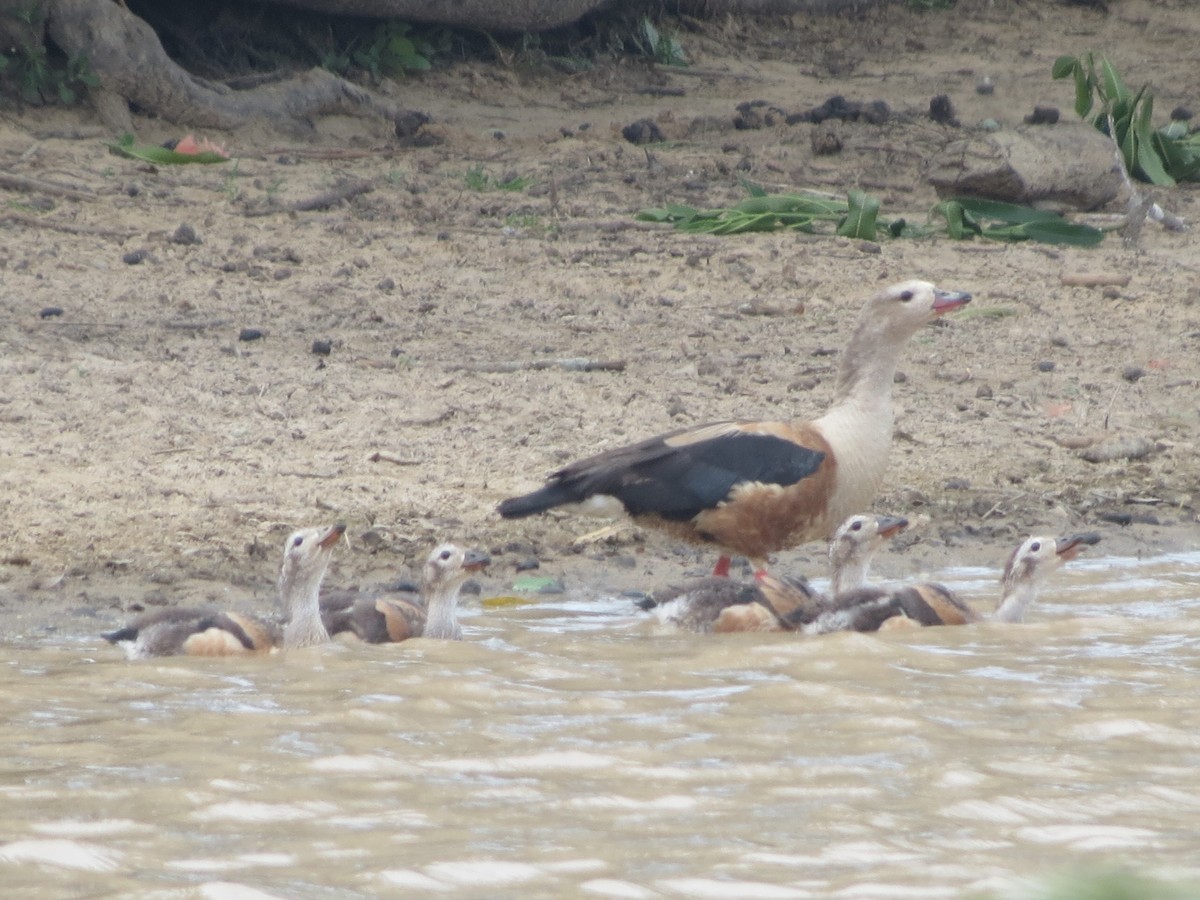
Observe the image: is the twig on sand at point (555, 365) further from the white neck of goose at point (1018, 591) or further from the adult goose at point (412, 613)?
the white neck of goose at point (1018, 591)

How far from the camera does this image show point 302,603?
6.21m

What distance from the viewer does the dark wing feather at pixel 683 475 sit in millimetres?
6965

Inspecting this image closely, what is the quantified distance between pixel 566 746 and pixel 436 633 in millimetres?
1629

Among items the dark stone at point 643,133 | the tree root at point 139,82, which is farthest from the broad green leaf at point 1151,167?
the tree root at point 139,82

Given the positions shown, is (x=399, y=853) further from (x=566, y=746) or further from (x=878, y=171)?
(x=878, y=171)

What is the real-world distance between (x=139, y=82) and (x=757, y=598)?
308 inches

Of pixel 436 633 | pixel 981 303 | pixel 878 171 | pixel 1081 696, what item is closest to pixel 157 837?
pixel 436 633

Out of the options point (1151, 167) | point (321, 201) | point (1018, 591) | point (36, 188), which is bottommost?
point (1018, 591)

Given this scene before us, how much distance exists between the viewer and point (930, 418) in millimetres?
9023

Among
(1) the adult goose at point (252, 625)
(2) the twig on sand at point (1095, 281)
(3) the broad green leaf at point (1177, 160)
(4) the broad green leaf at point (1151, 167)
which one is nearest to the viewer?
(1) the adult goose at point (252, 625)

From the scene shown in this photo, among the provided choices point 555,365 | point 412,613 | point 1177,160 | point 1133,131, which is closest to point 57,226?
point 555,365

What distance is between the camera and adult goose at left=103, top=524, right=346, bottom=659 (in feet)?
19.0

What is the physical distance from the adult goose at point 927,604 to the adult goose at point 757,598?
0.05 metres

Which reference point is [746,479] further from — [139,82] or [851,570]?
[139,82]
